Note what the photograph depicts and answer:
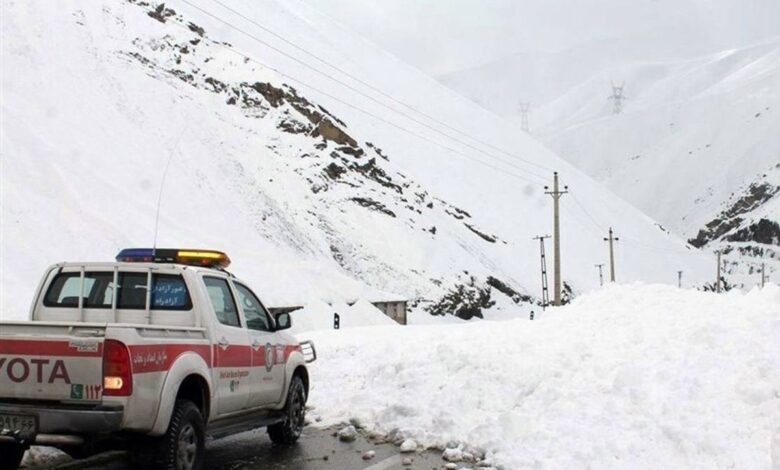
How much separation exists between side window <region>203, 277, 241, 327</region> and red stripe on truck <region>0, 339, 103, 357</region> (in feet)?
5.77

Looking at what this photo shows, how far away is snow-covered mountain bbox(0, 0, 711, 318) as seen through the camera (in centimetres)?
4206

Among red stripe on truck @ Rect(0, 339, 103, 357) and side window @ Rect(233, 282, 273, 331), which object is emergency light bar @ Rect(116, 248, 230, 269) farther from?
red stripe on truck @ Rect(0, 339, 103, 357)

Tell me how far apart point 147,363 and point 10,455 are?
A: 1.80m

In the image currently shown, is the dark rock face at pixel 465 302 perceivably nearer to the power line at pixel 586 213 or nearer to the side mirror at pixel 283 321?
the power line at pixel 586 213

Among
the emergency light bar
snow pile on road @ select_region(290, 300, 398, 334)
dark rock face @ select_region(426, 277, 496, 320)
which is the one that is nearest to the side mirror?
the emergency light bar

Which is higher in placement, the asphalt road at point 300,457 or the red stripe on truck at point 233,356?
the red stripe on truck at point 233,356

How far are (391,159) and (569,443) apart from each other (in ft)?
274

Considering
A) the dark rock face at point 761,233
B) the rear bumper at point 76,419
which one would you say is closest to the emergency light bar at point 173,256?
the rear bumper at point 76,419

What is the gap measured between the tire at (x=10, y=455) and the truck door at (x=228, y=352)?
1695 mm

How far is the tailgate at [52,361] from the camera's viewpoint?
570cm

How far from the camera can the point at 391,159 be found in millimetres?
90375

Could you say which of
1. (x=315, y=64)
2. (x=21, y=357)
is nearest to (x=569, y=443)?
(x=21, y=357)

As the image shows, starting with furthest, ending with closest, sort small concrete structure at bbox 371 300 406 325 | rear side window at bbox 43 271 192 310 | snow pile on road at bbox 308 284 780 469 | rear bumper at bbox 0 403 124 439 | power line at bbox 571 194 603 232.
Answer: power line at bbox 571 194 603 232, small concrete structure at bbox 371 300 406 325, snow pile on road at bbox 308 284 780 469, rear side window at bbox 43 271 192 310, rear bumper at bbox 0 403 124 439

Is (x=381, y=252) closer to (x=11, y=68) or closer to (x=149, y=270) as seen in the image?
(x=11, y=68)
